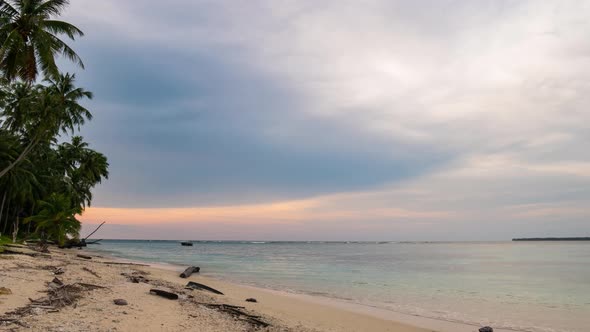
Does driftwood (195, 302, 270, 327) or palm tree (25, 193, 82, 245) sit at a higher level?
palm tree (25, 193, 82, 245)

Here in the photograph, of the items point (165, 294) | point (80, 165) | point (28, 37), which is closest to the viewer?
point (165, 294)

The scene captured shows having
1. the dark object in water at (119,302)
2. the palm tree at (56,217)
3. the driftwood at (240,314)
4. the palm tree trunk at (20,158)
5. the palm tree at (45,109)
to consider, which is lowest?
the driftwood at (240,314)

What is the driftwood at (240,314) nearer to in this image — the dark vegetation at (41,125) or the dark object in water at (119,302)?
the dark object in water at (119,302)

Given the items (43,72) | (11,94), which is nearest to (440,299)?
(43,72)

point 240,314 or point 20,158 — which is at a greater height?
point 20,158

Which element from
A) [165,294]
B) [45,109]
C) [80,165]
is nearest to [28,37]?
[45,109]

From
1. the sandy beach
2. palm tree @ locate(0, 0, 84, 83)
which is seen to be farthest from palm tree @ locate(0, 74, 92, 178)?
the sandy beach

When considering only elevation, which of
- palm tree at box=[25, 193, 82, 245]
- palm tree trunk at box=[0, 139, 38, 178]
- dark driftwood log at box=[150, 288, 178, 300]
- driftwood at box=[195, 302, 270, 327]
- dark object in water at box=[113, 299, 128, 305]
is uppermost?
palm tree trunk at box=[0, 139, 38, 178]

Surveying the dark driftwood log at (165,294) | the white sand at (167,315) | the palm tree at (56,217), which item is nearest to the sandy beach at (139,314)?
the white sand at (167,315)

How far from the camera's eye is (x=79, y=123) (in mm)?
37344

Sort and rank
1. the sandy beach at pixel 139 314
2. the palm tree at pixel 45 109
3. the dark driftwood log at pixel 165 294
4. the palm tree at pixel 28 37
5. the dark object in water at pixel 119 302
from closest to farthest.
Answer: the sandy beach at pixel 139 314
the dark object in water at pixel 119 302
the dark driftwood log at pixel 165 294
the palm tree at pixel 28 37
the palm tree at pixel 45 109

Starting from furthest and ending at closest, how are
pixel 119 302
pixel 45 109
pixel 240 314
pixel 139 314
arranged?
pixel 45 109
pixel 240 314
pixel 119 302
pixel 139 314

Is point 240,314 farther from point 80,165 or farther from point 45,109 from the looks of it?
point 80,165

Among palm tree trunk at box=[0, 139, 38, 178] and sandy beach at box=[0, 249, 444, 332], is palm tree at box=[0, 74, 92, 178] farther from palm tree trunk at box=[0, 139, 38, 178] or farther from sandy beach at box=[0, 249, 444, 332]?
sandy beach at box=[0, 249, 444, 332]
